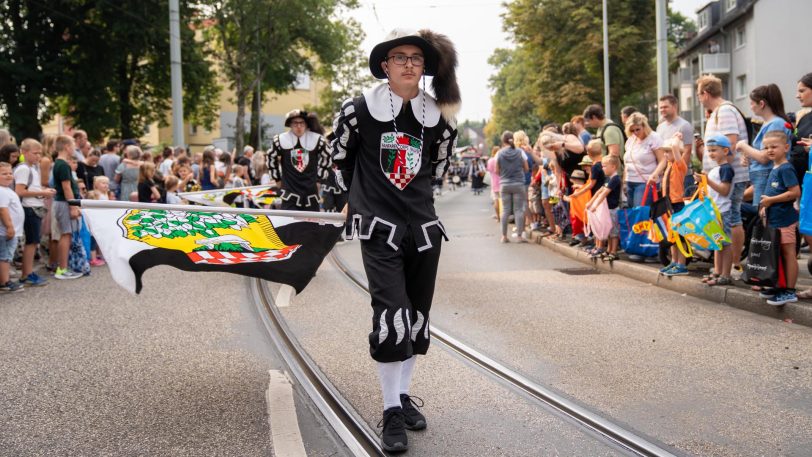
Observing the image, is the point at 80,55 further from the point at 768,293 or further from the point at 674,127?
the point at 768,293

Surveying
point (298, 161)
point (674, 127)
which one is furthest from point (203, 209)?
point (674, 127)

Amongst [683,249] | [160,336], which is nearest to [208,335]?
[160,336]

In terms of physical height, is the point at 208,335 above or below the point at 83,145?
below

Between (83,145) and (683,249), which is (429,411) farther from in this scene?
(83,145)

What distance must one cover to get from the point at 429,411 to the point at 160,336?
3087 millimetres

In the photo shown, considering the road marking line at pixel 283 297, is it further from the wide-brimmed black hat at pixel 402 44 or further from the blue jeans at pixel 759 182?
the blue jeans at pixel 759 182

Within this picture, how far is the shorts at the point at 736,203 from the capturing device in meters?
8.27

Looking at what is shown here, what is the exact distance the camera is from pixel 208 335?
6.72 metres

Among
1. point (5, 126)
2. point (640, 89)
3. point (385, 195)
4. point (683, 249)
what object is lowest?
point (683, 249)

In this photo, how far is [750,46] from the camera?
48250 millimetres

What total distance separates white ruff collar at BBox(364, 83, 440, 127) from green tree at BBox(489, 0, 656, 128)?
40137mm

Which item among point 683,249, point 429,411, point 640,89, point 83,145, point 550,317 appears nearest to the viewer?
point 429,411

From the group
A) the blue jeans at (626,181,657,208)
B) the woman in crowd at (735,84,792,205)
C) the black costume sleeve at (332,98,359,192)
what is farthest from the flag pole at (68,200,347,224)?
the blue jeans at (626,181,657,208)

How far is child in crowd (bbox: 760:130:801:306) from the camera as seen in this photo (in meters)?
7.28
